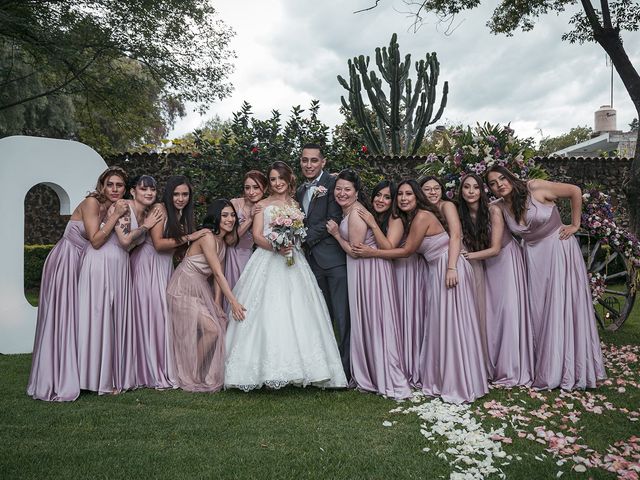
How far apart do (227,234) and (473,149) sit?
3301 mm

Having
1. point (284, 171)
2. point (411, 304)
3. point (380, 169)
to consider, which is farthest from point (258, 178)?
point (380, 169)

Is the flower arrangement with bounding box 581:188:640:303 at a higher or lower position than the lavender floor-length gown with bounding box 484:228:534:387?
higher

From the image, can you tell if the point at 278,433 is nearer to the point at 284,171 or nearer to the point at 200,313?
the point at 200,313

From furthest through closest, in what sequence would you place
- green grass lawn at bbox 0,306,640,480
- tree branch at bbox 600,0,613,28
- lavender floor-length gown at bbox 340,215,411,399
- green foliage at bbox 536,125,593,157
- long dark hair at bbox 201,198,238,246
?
green foliage at bbox 536,125,593,157 < tree branch at bbox 600,0,613,28 < long dark hair at bbox 201,198,238,246 < lavender floor-length gown at bbox 340,215,411,399 < green grass lawn at bbox 0,306,640,480

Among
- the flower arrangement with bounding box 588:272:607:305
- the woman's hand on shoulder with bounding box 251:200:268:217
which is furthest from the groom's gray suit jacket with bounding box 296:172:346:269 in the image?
the flower arrangement with bounding box 588:272:607:305

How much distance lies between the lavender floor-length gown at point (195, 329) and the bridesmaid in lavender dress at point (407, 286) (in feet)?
6.12

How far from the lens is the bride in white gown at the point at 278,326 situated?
17.2 ft

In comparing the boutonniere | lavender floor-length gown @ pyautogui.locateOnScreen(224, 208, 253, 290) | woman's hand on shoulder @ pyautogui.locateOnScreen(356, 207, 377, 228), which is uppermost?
the boutonniere

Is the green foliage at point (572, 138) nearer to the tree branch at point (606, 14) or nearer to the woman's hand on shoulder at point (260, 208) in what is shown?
the tree branch at point (606, 14)

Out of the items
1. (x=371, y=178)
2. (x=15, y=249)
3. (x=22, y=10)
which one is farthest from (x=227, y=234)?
(x=22, y=10)

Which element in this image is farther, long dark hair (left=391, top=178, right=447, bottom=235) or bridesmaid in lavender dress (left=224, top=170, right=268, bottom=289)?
bridesmaid in lavender dress (left=224, top=170, right=268, bottom=289)

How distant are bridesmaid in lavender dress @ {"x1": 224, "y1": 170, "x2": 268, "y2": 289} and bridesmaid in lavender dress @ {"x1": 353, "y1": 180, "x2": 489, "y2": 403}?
4.74ft

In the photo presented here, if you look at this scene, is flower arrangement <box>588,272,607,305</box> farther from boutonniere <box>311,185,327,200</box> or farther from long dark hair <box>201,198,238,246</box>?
long dark hair <box>201,198,238,246</box>

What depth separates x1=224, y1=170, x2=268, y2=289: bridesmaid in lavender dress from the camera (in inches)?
250
